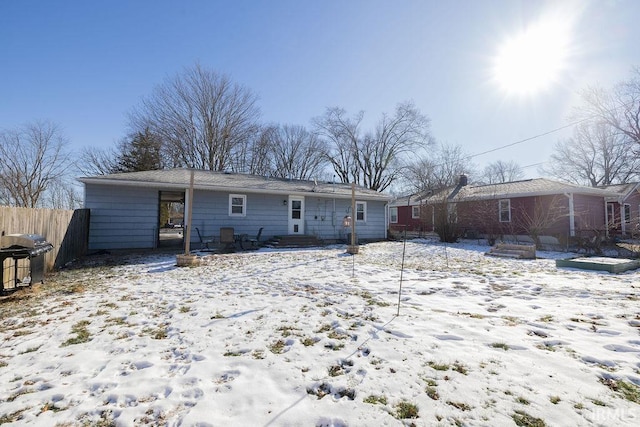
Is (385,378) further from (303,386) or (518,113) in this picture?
(518,113)

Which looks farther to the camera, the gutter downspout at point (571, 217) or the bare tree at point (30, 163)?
the bare tree at point (30, 163)

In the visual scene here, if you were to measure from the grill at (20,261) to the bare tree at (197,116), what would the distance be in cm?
1799

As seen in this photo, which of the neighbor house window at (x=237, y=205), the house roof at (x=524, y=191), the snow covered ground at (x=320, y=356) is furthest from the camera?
the house roof at (x=524, y=191)

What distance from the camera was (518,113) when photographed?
15.2 metres

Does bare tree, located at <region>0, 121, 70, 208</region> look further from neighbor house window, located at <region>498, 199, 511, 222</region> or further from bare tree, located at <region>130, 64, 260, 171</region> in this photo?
neighbor house window, located at <region>498, 199, 511, 222</region>

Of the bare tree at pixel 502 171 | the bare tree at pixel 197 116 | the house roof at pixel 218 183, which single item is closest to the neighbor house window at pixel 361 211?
the house roof at pixel 218 183

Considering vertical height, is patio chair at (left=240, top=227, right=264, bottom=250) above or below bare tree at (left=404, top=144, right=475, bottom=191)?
below

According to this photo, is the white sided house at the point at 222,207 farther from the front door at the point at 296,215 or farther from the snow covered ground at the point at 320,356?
the snow covered ground at the point at 320,356

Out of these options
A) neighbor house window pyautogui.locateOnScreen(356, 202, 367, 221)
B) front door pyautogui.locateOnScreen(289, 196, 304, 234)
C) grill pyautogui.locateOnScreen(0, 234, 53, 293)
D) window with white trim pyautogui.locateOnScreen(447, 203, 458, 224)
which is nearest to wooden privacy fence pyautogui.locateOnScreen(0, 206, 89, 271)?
grill pyautogui.locateOnScreen(0, 234, 53, 293)

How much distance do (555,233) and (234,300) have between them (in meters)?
16.6

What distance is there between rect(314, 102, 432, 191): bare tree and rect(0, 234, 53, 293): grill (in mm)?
26354

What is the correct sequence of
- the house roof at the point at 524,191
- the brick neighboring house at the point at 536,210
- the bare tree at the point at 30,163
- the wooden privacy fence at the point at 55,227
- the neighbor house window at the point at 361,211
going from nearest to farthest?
1. the wooden privacy fence at the point at 55,227
2. the brick neighboring house at the point at 536,210
3. the house roof at the point at 524,191
4. the neighbor house window at the point at 361,211
5. the bare tree at the point at 30,163

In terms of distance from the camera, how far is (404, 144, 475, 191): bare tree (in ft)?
94.3

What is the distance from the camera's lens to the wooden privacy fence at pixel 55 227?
5.57m
